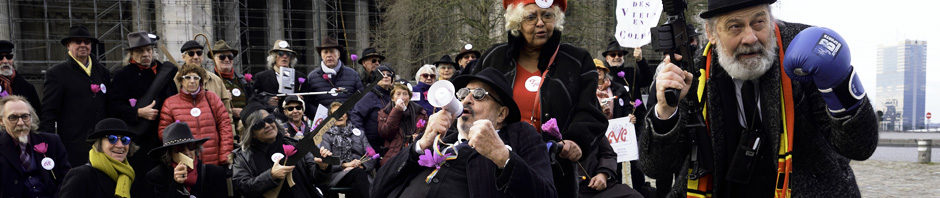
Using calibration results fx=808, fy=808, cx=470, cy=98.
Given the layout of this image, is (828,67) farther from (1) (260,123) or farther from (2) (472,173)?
(1) (260,123)

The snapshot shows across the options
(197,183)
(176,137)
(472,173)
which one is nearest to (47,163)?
(176,137)

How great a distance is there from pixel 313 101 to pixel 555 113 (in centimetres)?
614

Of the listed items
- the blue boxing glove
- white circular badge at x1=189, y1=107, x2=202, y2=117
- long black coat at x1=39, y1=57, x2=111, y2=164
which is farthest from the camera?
long black coat at x1=39, y1=57, x2=111, y2=164

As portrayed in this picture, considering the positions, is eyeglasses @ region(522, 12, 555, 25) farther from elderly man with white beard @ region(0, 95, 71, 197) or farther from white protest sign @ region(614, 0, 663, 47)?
white protest sign @ region(614, 0, 663, 47)

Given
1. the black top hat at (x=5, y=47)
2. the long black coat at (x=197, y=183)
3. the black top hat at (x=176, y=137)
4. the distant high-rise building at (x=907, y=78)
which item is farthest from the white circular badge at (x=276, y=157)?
the distant high-rise building at (x=907, y=78)

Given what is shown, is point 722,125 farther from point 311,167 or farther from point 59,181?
point 59,181

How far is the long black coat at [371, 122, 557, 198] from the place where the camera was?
3656 millimetres

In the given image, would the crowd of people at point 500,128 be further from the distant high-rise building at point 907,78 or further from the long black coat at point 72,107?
the distant high-rise building at point 907,78

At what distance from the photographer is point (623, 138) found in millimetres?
8258

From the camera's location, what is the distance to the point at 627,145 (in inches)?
323

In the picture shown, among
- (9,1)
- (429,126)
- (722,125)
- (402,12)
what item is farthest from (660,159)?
(9,1)

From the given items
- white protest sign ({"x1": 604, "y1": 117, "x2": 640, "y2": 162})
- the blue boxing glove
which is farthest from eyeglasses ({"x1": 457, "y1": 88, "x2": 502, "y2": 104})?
white protest sign ({"x1": 604, "y1": 117, "x2": 640, "y2": 162})

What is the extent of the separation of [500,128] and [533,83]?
47cm

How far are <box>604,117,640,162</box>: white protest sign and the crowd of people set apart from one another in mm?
379
